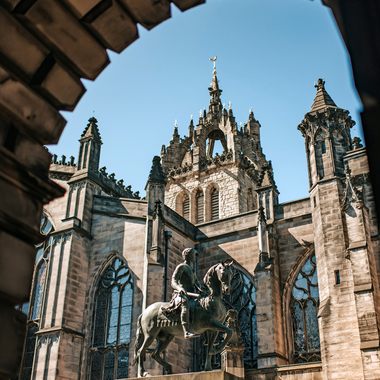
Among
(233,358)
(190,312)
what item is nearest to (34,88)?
(190,312)

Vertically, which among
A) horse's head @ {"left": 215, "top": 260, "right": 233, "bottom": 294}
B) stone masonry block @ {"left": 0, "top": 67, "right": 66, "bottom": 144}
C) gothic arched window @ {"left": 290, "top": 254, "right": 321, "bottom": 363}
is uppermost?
gothic arched window @ {"left": 290, "top": 254, "right": 321, "bottom": 363}

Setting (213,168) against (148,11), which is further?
(213,168)

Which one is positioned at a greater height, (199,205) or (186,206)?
(186,206)

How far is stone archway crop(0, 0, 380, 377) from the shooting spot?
12.8 feet

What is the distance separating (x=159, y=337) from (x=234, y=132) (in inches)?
1130

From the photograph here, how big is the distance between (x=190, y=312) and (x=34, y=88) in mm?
8560

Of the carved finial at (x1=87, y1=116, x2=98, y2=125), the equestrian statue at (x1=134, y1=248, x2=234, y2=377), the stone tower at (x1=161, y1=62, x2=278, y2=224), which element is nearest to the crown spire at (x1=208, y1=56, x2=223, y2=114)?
the stone tower at (x1=161, y1=62, x2=278, y2=224)

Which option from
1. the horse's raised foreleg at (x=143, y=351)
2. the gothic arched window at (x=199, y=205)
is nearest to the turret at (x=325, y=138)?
the horse's raised foreleg at (x=143, y=351)

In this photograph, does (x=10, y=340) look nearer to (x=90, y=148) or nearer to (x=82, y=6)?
(x=82, y=6)

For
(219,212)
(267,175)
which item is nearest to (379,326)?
(267,175)

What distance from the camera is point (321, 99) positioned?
68.7 feet

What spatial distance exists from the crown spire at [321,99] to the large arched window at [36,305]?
1154 cm

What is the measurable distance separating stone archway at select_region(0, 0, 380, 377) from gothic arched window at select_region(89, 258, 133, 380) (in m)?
17.5

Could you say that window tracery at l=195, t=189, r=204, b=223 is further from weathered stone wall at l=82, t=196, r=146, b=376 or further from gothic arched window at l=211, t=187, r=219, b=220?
weathered stone wall at l=82, t=196, r=146, b=376
